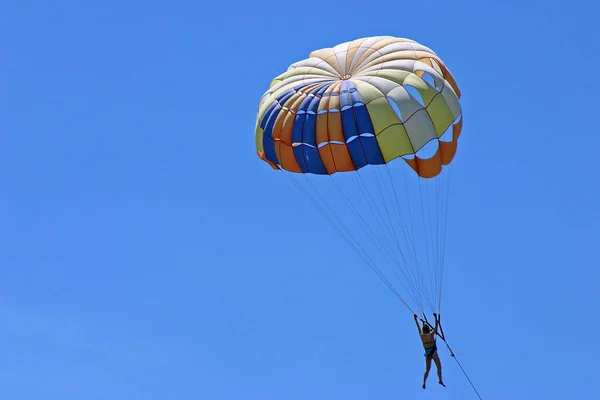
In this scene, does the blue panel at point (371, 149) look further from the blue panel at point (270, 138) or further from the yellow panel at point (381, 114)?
the blue panel at point (270, 138)

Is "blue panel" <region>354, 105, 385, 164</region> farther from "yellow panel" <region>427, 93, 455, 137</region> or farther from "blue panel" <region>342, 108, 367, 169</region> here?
"yellow panel" <region>427, 93, 455, 137</region>

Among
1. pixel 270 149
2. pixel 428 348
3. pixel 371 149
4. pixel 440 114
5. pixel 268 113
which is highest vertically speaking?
pixel 268 113

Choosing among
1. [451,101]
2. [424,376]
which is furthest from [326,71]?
[424,376]

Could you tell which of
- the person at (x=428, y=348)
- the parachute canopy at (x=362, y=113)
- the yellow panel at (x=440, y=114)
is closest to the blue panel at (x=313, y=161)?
the parachute canopy at (x=362, y=113)

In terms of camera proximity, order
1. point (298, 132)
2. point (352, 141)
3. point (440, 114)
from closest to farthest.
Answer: point (352, 141) < point (440, 114) < point (298, 132)

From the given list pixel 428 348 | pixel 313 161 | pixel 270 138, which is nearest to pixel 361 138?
pixel 313 161

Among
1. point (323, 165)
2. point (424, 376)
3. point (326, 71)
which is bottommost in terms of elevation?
point (424, 376)

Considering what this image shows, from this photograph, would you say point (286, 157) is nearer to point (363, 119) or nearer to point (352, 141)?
point (352, 141)

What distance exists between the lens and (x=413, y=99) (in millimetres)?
32844

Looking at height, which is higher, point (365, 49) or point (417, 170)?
point (365, 49)

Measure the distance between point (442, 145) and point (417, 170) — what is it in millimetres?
877

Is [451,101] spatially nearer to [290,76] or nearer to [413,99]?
[413,99]

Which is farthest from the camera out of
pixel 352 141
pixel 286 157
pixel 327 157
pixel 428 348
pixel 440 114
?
pixel 286 157

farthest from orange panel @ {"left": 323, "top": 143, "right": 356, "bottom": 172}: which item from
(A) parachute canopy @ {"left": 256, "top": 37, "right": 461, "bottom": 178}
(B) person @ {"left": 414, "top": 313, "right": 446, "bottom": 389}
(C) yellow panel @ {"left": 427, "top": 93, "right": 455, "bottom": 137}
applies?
(B) person @ {"left": 414, "top": 313, "right": 446, "bottom": 389}
